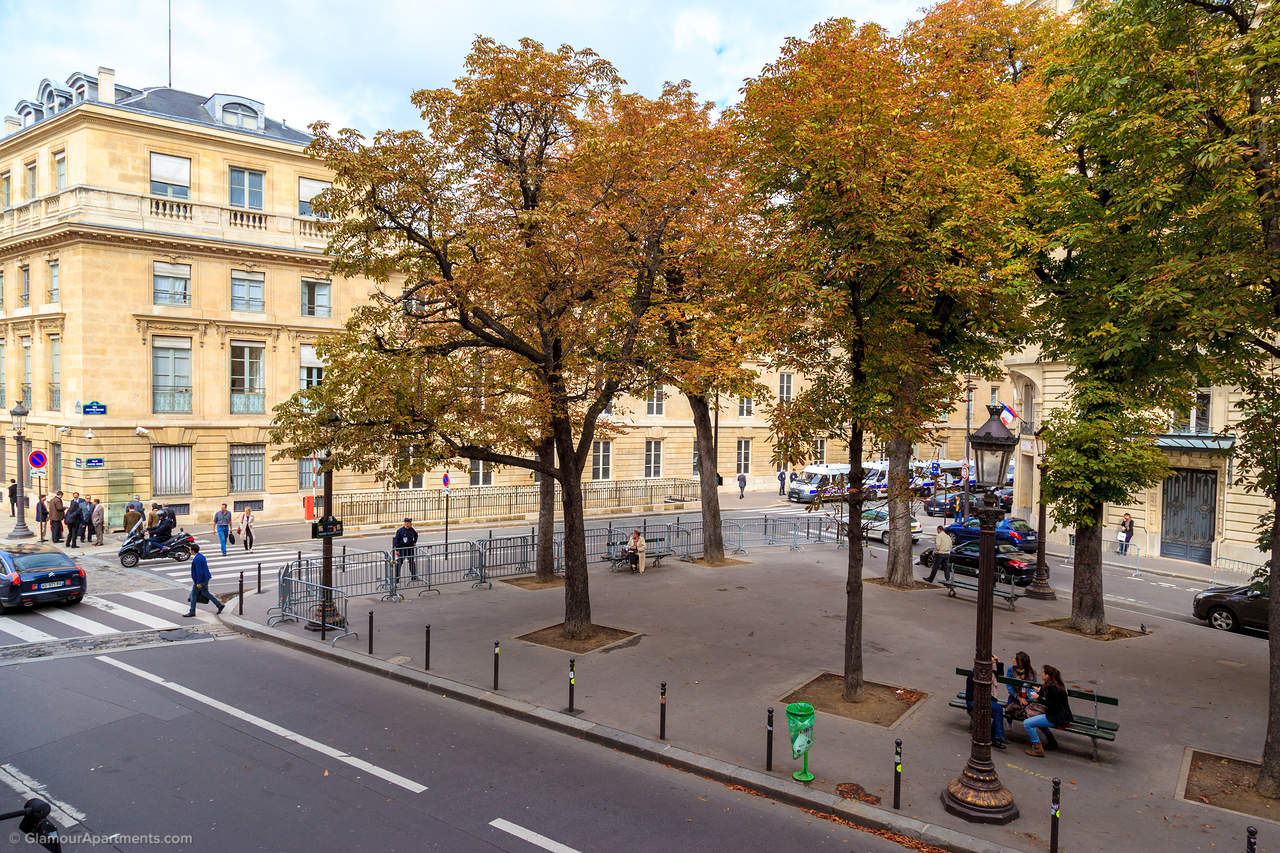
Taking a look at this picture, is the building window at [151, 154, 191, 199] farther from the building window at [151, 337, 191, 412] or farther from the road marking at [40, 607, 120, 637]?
the road marking at [40, 607, 120, 637]

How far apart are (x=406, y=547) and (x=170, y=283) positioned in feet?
61.1

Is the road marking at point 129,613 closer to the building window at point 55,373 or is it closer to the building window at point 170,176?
the building window at point 55,373

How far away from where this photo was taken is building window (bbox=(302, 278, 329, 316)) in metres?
33.9

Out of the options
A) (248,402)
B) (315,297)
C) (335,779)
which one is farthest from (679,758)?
(315,297)

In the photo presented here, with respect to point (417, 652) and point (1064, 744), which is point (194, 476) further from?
point (1064, 744)

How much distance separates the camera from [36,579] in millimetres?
16578

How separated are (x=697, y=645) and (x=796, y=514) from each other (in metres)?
26.3

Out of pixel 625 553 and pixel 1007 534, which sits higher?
pixel 1007 534

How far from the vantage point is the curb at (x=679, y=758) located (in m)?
8.07

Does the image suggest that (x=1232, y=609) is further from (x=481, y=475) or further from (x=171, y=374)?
(x=171, y=374)

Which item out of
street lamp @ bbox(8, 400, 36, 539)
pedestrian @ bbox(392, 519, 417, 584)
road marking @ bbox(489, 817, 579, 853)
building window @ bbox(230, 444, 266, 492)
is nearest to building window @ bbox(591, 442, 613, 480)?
building window @ bbox(230, 444, 266, 492)

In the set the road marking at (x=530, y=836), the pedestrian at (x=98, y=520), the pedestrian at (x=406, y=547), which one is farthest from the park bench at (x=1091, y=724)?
the pedestrian at (x=98, y=520)

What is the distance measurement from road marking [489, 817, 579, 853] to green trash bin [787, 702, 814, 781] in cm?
303

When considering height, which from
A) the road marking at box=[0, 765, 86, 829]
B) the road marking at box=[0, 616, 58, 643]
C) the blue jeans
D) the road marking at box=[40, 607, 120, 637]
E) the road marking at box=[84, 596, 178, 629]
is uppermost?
the blue jeans
